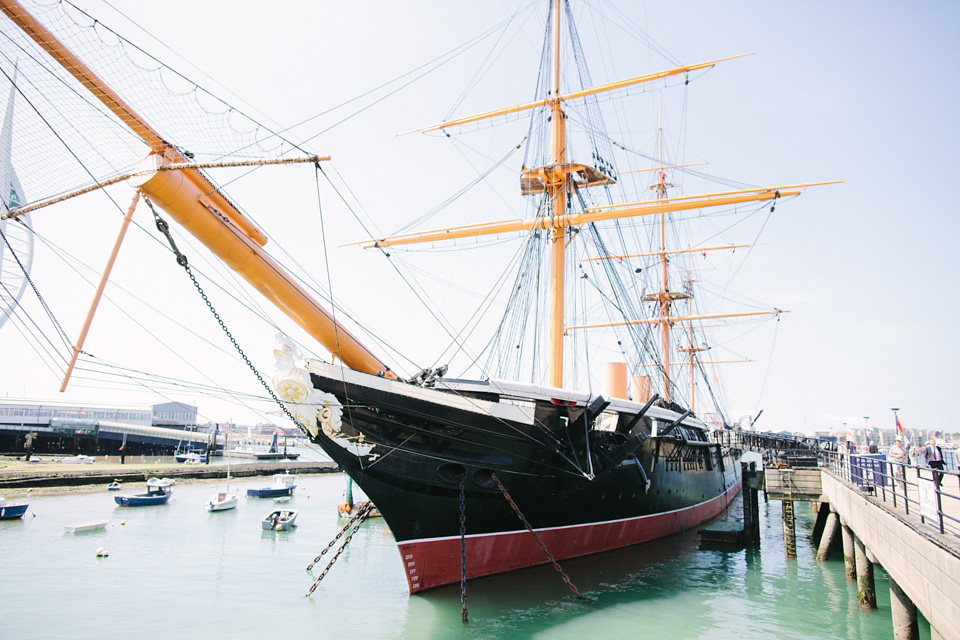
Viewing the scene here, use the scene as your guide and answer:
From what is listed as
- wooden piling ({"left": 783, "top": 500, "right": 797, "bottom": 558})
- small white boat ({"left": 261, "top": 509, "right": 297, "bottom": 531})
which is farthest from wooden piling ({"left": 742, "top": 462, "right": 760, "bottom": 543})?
small white boat ({"left": 261, "top": 509, "right": 297, "bottom": 531})

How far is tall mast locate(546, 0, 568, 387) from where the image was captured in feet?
56.9

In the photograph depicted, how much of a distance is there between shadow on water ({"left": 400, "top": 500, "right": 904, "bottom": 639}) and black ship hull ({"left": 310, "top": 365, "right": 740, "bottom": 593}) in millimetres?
629

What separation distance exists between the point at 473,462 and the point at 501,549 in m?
2.38

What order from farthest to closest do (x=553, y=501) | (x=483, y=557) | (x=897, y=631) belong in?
(x=553, y=501), (x=483, y=557), (x=897, y=631)

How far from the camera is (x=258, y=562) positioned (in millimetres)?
16766

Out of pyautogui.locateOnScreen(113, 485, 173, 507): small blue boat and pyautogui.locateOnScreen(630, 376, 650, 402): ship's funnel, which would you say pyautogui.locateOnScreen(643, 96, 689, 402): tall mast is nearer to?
pyautogui.locateOnScreen(630, 376, 650, 402): ship's funnel

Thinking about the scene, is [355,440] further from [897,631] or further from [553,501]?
[897,631]

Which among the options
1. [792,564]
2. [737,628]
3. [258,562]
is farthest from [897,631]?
[258,562]

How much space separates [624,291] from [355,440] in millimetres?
12711

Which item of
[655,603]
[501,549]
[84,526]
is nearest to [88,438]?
[84,526]

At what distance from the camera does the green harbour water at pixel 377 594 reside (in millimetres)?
10492

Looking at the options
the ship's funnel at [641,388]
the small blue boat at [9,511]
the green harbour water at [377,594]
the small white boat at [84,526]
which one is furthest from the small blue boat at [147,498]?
the ship's funnel at [641,388]

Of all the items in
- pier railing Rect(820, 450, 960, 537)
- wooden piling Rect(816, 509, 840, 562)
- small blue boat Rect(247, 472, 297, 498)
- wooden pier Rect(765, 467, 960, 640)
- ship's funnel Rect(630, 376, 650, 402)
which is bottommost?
small blue boat Rect(247, 472, 297, 498)

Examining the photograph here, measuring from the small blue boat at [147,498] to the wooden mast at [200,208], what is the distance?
23263 mm
